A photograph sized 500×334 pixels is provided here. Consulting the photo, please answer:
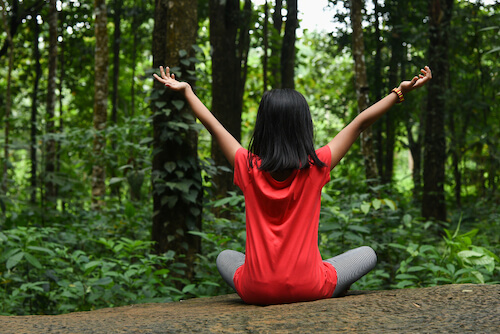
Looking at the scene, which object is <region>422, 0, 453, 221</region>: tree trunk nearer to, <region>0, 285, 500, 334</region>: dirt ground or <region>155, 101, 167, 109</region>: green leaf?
<region>155, 101, 167, 109</region>: green leaf

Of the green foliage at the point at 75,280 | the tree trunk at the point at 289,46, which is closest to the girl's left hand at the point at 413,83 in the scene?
the green foliage at the point at 75,280

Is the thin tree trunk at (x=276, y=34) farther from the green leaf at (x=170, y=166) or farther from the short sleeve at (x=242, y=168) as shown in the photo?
the short sleeve at (x=242, y=168)

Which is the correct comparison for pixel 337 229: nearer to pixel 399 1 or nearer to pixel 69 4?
pixel 399 1

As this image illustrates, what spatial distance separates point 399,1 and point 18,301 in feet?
39.5

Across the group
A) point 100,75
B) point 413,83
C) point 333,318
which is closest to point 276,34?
point 100,75

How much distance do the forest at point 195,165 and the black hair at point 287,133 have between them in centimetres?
164

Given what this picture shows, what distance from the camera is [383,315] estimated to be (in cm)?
224

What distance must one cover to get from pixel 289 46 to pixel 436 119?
3561 millimetres

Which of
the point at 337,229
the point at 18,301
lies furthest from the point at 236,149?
the point at 18,301

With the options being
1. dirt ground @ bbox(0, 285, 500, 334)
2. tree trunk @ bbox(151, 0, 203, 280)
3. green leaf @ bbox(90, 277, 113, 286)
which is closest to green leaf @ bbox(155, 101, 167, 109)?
tree trunk @ bbox(151, 0, 203, 280)

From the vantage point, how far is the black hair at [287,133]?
2.75 m

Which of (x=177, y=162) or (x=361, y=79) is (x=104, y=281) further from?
(x=361, y=79)

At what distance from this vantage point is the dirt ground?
6.82ft

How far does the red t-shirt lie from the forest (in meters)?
1.32
